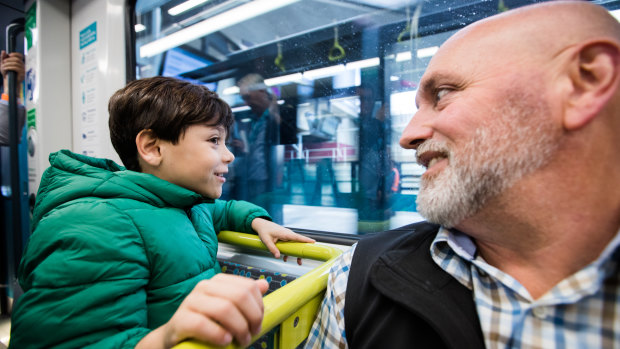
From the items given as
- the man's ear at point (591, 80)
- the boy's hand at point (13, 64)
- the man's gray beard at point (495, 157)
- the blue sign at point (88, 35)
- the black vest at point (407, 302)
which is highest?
the blue sign at point (88, 35)

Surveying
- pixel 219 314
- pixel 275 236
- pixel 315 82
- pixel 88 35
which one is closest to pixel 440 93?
pixel 219 314

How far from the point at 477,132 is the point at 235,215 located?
1.25m

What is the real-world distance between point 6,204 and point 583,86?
4.95 m

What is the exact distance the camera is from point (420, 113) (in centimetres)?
83

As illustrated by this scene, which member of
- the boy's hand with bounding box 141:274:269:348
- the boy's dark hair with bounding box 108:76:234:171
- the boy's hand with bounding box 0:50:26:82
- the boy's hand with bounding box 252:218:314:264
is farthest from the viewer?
the boy's hand with bounding box 0:50:26:82

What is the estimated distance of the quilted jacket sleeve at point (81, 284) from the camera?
2.05 ft

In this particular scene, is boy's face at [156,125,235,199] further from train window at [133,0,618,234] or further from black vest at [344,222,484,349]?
train window at [133,0,618,234]

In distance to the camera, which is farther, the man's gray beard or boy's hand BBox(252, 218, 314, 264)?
boy's hand BBox(252, 218, 314, 264)

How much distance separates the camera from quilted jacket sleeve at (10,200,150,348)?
624mm

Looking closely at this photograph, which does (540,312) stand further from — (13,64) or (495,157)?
(13,64)

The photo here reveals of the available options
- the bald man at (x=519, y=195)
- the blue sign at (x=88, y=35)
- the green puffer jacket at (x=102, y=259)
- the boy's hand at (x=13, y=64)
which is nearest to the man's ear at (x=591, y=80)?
the bald man at (x=519, y=195)

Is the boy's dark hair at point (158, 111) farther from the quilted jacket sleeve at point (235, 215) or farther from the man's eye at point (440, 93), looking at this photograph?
the man's eye at point (440, 93)

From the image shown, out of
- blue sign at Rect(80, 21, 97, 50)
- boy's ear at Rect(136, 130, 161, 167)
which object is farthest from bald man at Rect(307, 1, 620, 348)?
blue sign at Rect(80, 21, 97, 50)

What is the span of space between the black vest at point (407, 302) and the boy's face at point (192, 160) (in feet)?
2.37
